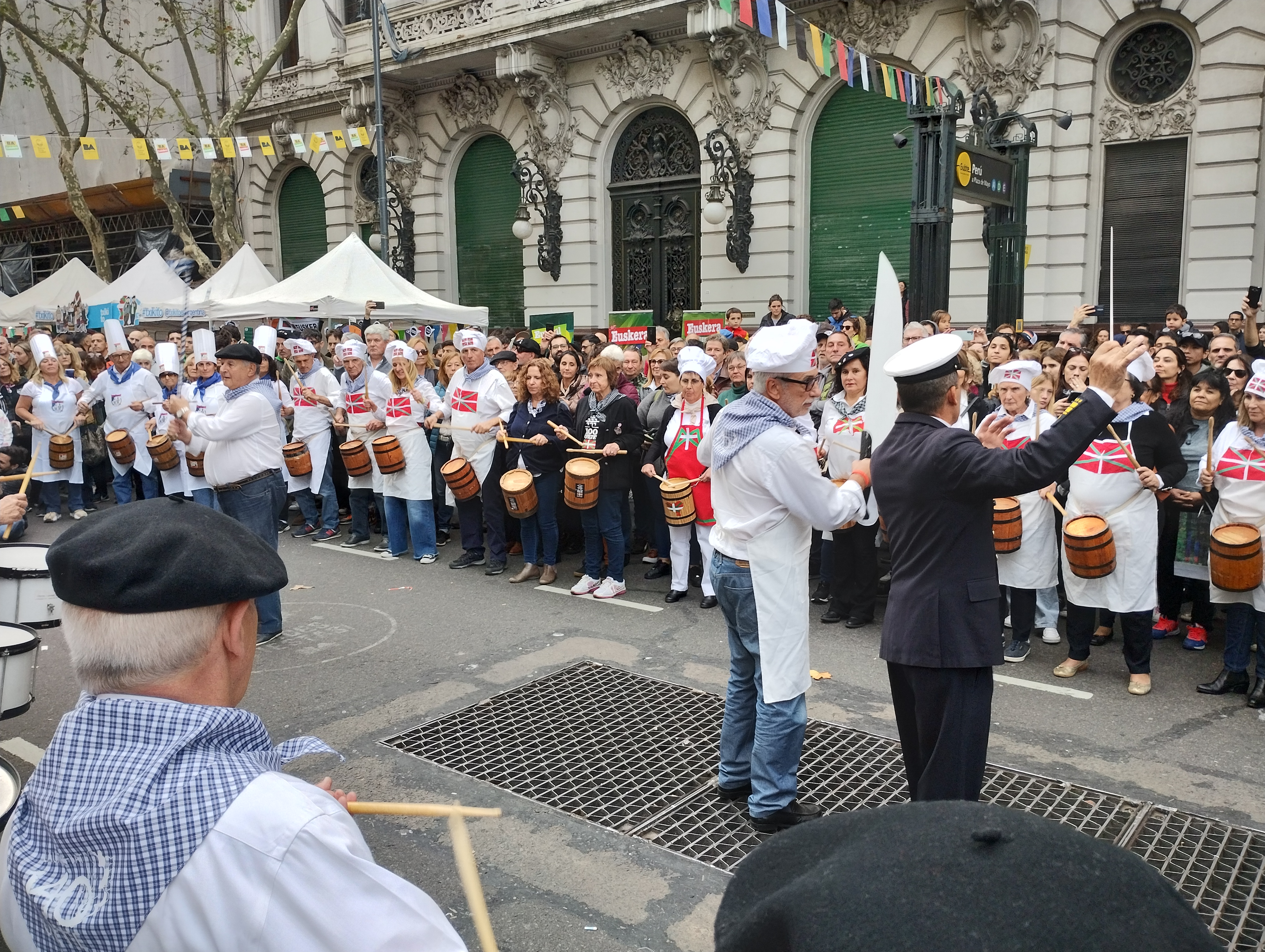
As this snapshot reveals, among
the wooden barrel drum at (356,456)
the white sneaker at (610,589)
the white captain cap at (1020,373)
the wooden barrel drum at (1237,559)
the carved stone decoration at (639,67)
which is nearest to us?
the wooden barrel drum at (1237,559)

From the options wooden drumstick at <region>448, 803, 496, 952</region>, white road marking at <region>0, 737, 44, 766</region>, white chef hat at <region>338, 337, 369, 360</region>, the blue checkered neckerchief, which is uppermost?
white chef hat at <region>338, 337, 369, 360</region>

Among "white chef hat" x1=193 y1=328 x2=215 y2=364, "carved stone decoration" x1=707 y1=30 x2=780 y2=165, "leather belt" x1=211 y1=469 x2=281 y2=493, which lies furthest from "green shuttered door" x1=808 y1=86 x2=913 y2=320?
"leather belt" x1=211 y1=469 x2=281 y2=493

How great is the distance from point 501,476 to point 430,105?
16.2m

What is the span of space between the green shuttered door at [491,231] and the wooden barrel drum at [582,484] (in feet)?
47.3

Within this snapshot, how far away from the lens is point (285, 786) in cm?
146

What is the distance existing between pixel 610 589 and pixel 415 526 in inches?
101

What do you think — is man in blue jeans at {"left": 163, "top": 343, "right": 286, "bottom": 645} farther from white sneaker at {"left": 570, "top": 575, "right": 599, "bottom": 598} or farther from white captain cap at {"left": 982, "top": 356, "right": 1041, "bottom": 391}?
white captain cap at {"left": 982, "top": 356, "right": 1041, "bottom": 391}

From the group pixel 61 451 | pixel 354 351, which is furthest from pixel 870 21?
pixel 61 451

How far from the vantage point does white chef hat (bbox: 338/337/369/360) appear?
10.9 metres

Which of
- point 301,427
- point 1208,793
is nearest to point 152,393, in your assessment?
point 301,427

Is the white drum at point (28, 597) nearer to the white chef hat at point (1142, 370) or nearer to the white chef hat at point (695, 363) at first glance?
the white chef hat at point (695, 363)

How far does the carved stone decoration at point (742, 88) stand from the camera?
17.9 meters

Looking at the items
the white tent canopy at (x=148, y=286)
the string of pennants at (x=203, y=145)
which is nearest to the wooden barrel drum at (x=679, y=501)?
the string of pennants at (x=203, y=145)

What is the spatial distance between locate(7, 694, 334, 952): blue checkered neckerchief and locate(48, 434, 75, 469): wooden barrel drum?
12.9m
